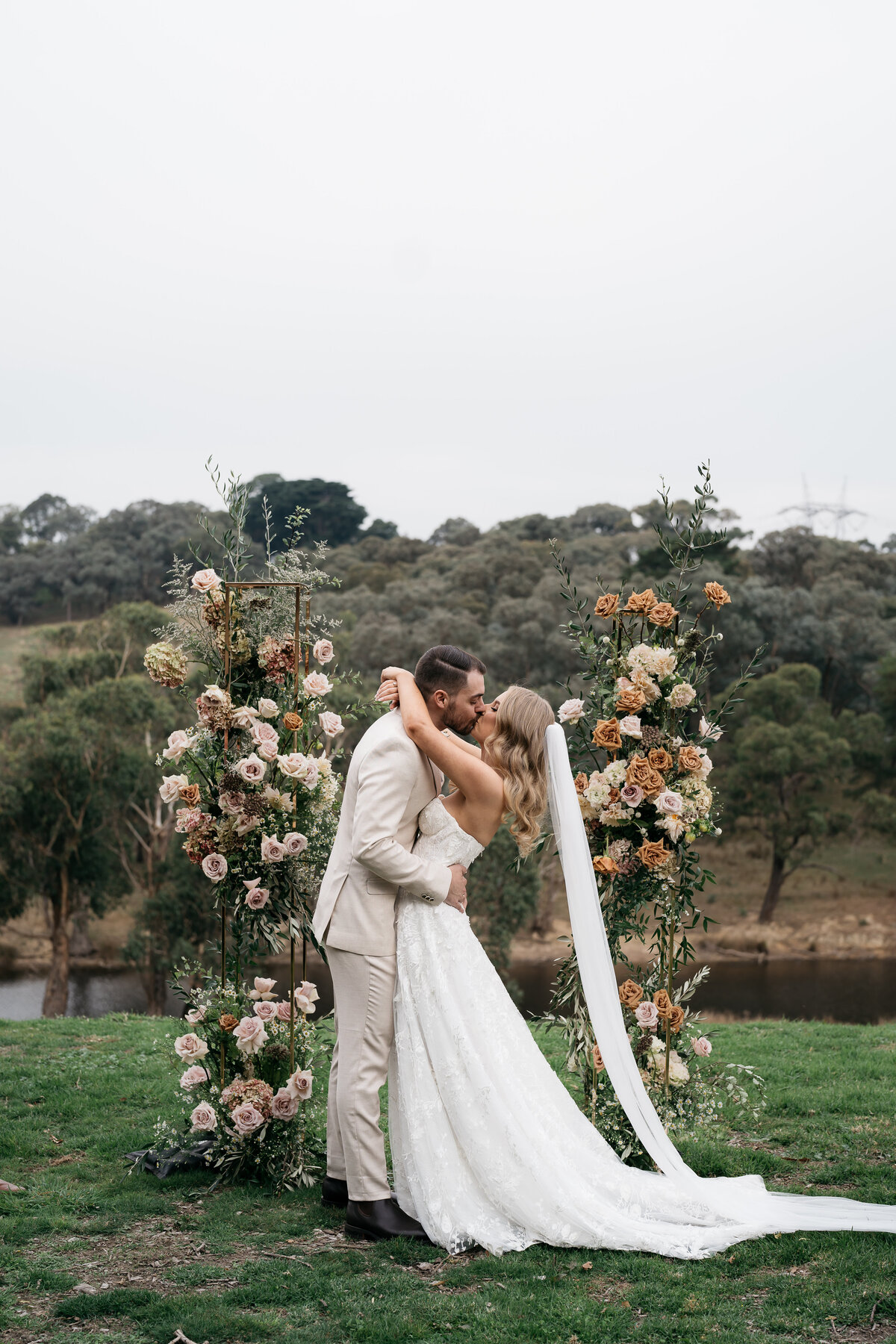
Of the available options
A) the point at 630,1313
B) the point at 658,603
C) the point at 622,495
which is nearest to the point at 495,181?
the point at 622,495

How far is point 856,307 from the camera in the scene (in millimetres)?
24250

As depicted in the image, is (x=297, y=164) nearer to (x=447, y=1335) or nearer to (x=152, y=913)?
(x=152, y=913)

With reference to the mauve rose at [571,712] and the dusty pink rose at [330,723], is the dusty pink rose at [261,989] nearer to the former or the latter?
the dusty pink rose at [330,723]

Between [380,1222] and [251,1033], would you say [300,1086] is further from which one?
[380,1222]

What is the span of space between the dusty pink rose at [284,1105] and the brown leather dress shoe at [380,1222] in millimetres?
696

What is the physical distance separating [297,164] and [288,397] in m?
16.1

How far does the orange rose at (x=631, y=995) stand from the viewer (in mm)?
5320

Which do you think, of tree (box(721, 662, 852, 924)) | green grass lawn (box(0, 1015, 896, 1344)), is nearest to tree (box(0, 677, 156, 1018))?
tree (box(721, 662, 852, 924))

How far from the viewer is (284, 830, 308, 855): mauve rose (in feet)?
16.5

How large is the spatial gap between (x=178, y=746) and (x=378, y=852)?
1282mm

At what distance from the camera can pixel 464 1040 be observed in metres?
4.43

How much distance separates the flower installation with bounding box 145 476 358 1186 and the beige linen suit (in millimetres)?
513

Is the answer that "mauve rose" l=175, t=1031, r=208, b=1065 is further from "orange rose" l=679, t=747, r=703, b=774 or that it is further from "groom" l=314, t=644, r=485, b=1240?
"orange rose" l=679, t=747, r=703, b=774

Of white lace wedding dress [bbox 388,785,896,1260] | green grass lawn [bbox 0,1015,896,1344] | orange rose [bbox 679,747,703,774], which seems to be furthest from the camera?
orange rose [bbox 679,747,703,774]
